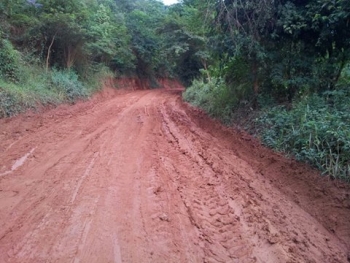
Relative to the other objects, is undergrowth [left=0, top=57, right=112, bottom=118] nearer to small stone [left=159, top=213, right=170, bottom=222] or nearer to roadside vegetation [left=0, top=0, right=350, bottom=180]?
roadside vegetation [left=0, top=0, right=350, bottom=180]

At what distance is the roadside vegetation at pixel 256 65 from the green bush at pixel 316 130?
0.02m

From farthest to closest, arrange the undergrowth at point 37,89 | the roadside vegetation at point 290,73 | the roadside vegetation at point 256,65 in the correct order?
the undergrowth at point 37,89
the roadside vegetation at point 256,65
the roadside vegetation at point 290,73

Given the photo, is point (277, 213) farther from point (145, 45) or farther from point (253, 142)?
point (145, 45)

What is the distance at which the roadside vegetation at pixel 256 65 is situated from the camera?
5008 millimetres

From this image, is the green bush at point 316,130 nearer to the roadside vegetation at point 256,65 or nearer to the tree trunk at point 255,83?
the roadside vegetation at point 256,65

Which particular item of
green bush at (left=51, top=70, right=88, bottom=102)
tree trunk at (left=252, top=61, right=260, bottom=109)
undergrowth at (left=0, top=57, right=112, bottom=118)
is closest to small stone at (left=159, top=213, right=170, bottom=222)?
tree trunk at (left=252, top=61, right=260, bottom=109)

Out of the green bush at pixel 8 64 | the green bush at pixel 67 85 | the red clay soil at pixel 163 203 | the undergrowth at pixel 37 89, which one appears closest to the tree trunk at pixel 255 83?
the red clay soil at pixel 163 203

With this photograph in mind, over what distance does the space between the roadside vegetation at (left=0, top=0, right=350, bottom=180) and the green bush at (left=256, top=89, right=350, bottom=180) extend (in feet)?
0.05

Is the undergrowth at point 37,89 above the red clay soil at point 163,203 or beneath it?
above

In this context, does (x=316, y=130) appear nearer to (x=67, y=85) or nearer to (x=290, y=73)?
(x=290, y=73)

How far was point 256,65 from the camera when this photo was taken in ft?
24.1

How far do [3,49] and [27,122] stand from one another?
3206mm

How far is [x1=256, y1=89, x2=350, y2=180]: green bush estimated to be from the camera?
13.5 ft

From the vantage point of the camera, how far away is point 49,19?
1093cm
